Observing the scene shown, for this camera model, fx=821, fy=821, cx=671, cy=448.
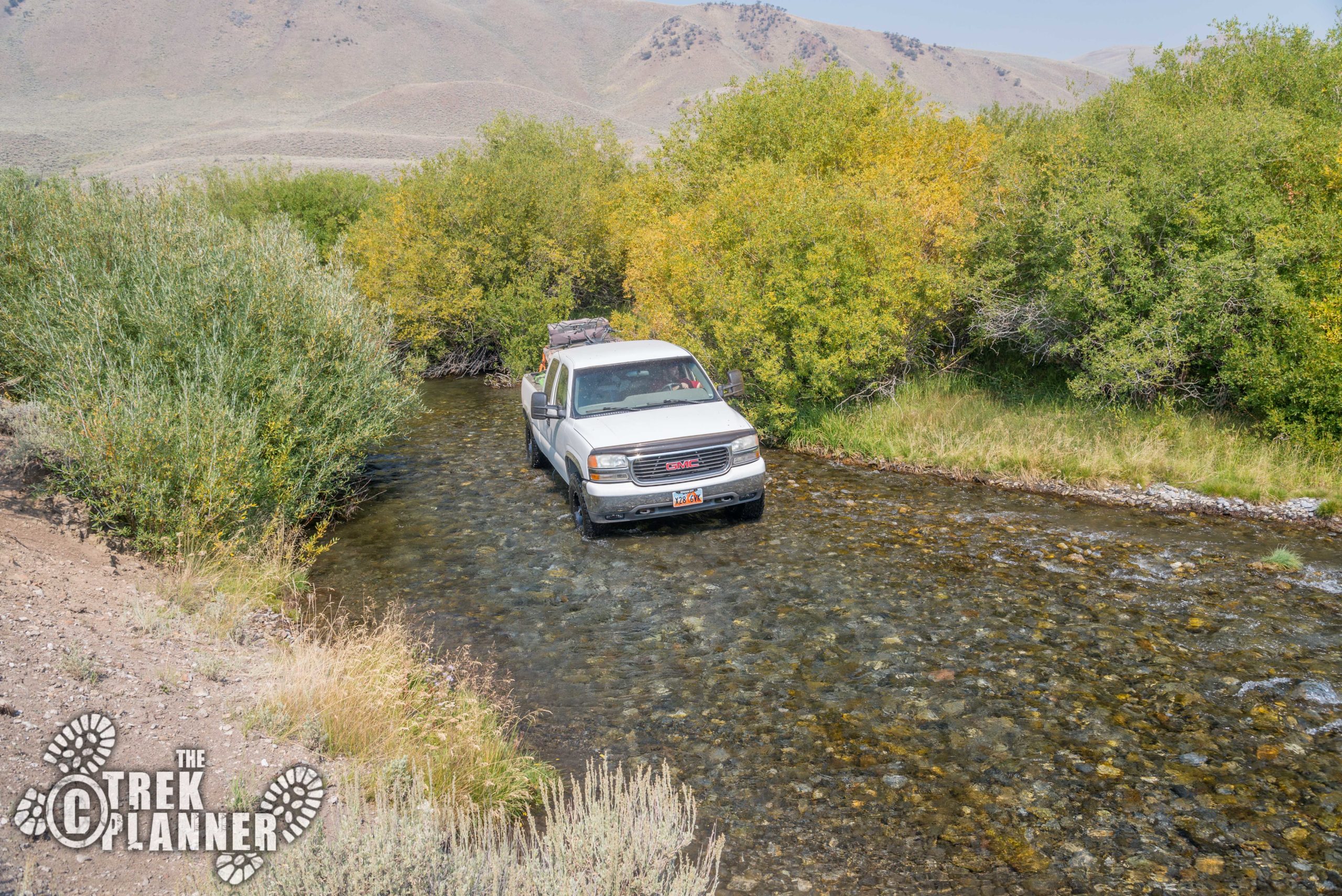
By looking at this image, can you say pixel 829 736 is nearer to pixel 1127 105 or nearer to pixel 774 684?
pixel 774 684

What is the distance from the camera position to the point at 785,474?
15.0 metres

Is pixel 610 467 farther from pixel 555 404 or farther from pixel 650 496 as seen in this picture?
pixel 555 404

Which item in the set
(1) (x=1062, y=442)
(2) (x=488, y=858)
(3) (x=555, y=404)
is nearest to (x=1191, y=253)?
(1) (x=1062, y=442)

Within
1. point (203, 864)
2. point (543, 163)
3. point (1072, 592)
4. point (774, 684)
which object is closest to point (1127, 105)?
point (1072, 592)

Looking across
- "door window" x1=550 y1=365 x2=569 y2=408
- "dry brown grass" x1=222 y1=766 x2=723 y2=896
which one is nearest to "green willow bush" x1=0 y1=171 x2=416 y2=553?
"door window" x1=550 y1=365 x2=569 y2=408

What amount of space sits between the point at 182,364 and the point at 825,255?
35.6ft

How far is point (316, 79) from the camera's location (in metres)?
154

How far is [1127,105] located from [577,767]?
52.8 feet

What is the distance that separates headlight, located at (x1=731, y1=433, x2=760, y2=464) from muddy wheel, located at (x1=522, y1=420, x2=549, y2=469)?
5.15m

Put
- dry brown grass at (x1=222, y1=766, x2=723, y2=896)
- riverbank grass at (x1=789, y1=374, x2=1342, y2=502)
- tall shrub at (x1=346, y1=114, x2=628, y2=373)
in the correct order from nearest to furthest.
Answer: dry brown grass at (x1=222, y1=766, x2=723, y2=896), riverbank grass at (x1=789, y1=374, x2=1342, y2=502), tall shrub at (x1=346, y1=114, x2=628, y2=373)

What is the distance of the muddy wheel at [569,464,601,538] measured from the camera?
433 inches

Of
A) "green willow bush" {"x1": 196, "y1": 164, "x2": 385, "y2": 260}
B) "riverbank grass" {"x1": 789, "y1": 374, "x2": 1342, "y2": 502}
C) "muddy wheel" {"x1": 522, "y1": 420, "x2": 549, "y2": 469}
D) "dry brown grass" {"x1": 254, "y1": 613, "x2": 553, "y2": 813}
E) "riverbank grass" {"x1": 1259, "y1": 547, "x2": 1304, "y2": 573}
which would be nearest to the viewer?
"dry brown grass" {"x1": 254, "y1": 613, "x2": 553, "y2": 813}

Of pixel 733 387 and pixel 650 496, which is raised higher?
pixel 733 387

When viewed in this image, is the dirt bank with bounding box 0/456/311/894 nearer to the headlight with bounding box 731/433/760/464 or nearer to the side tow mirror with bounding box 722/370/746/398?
the headlight with bounding box 731/433/760/464
